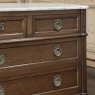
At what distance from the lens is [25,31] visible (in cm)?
193

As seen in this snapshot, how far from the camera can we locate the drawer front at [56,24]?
78.2 inches

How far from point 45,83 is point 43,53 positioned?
0.76 ft

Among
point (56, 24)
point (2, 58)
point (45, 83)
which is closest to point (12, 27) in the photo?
point (2, 58)

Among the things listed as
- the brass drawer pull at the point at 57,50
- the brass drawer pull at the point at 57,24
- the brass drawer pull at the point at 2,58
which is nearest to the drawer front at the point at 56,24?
the brass drawer pull at the point at 57,24

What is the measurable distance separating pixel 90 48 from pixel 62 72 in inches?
81.1

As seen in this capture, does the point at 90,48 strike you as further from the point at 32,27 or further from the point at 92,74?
the point at 32,27

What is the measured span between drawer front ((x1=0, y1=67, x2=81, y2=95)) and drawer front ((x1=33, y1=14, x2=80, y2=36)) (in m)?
Result: 0.32

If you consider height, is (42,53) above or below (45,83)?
above

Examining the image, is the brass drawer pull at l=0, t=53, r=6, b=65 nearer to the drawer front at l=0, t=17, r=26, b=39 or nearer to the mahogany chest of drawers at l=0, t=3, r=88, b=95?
the mahogany chest of drawers at l=0, t=3, r=88, b=95

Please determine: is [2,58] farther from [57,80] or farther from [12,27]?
[57,80]

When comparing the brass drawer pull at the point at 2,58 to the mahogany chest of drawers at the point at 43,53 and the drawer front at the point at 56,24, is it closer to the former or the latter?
the mahogany chest of drawers at the point at 43,53

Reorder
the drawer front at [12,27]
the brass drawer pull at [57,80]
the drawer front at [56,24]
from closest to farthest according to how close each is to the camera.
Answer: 1. the drawer front at [12,27]
2. the drawer front at [56,24]
3. the brass drawer pull at [57,80]

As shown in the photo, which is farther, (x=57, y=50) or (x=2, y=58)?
(x=57, y=50)

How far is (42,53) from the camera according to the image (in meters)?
2.02
